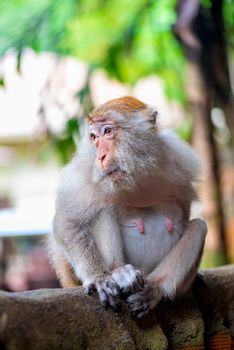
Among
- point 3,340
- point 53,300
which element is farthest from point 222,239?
point 3,340

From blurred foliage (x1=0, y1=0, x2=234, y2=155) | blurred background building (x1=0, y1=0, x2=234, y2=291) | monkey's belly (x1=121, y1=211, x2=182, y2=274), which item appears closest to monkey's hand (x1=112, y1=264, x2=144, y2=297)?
monkey's belly (x1=121, y1=211, x2=182, y2=274)

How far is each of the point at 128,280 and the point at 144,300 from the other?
0.10 meters

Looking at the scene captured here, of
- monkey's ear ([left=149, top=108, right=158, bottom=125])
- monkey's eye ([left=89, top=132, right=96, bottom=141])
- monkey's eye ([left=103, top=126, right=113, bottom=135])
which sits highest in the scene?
monkey's ear ([left=149, top=108, right=158, bottom=125])

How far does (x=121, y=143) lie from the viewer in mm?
3088

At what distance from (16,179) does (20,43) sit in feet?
31.1

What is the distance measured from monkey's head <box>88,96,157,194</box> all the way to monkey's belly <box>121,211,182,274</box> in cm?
21

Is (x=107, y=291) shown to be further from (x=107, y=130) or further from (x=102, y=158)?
(x=107, y=130)

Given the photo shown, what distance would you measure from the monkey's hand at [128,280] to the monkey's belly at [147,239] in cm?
29

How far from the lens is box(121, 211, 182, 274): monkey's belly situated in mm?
3201

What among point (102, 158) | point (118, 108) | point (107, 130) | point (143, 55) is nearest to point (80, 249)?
point (102, 158)

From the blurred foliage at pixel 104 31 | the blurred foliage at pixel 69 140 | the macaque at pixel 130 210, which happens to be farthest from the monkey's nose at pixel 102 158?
the blurred foliage at pixel 69 140

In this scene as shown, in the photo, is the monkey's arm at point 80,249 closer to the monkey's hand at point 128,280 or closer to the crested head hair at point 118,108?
the monkey's hand at point 128,280

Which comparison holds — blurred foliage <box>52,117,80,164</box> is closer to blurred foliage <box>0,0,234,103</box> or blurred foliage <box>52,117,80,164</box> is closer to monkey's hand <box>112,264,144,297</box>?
blurred foliage <box>0,0,234,103</box>

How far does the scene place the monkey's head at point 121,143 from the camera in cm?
302
